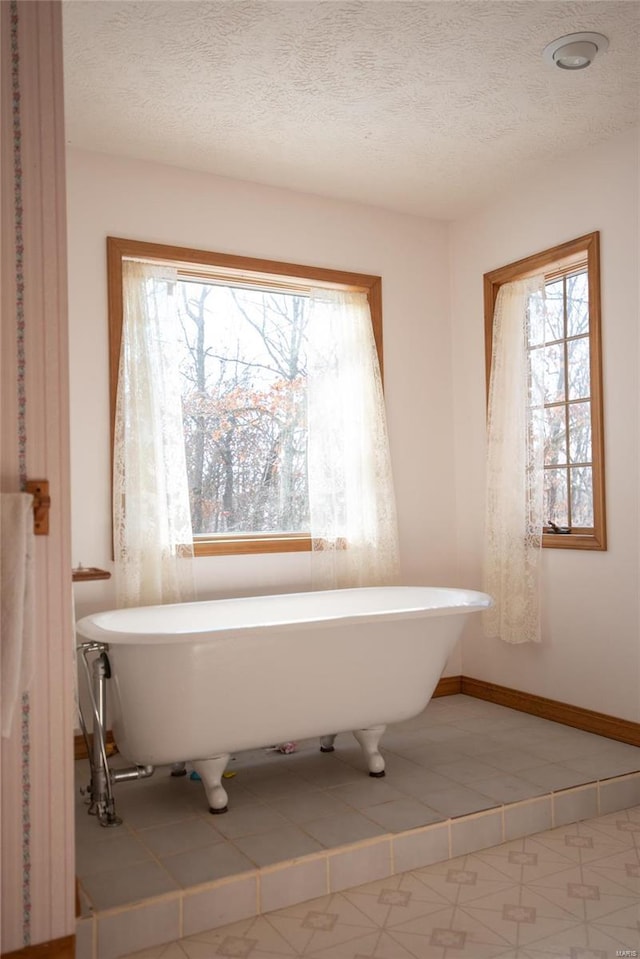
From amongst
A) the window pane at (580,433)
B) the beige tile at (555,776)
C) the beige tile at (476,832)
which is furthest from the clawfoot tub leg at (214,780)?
the window pane at (580,433)

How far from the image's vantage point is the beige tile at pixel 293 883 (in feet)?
7.95

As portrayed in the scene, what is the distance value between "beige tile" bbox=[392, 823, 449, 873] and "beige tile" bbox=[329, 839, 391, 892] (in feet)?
0.13

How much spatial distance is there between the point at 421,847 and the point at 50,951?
→ 1189 millimetres

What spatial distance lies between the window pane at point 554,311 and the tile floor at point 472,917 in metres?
2.40

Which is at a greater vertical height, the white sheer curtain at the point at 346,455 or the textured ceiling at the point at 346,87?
the textured ceiling at the point at 346,87

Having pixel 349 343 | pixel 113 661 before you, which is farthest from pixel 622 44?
pixel 113 661

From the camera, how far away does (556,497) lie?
415 centimetres

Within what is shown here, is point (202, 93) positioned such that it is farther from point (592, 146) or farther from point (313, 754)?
point (313, 754)

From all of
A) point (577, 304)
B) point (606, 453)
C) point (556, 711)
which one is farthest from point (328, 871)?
point (577, 304)

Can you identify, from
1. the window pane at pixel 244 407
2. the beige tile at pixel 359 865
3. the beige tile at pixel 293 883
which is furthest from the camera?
the window pane at pixel 244 407

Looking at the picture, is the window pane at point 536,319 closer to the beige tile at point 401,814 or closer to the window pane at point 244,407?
the window pane at point 244,407

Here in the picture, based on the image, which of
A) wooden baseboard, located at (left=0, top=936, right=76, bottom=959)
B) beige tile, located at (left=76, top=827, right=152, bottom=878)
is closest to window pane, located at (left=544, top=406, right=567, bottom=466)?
beige tile, located at (left=76, top=827, right=152, bottom=878)

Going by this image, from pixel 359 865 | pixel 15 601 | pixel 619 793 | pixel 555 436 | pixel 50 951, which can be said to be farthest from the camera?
pixel 555 436

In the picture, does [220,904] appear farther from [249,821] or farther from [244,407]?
[244,407]
